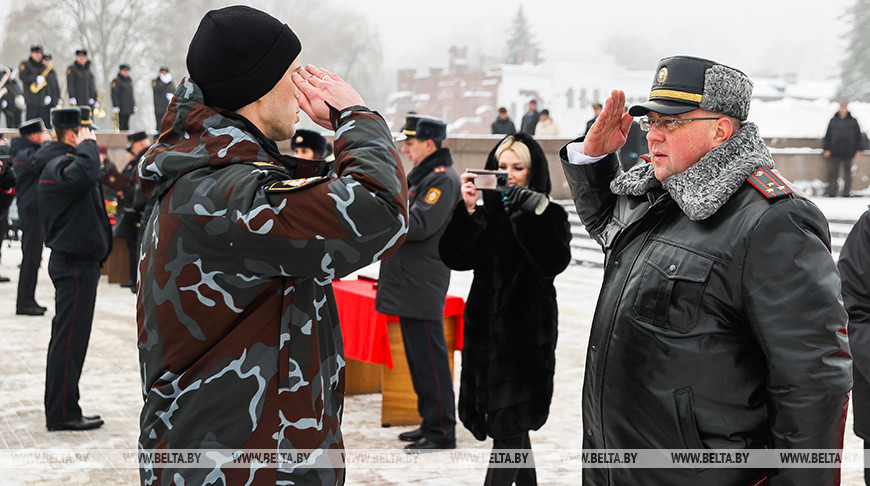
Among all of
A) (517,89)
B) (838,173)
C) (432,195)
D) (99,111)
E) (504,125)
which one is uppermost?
(432,195)

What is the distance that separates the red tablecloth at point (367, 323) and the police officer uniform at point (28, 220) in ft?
17.3

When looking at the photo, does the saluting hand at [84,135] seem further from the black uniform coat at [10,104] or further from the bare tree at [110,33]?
the bare tree at [110,33]

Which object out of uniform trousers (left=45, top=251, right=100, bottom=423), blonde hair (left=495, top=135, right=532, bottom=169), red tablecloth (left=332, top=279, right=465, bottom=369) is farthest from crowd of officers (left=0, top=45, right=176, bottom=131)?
blonde hair (left=495, top=135, right=532, bottom=169)

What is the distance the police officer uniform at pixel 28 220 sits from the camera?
10328 mm

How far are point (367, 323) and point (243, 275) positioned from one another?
13.7ft

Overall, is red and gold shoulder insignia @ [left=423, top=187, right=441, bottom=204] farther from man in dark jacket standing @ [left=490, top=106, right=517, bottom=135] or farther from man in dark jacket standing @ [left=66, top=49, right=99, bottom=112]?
man in dark jacket standing @ [left=66, top=49, right=99, bottom=112]

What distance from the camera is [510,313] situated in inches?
176

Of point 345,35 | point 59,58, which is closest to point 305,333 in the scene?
point 59,58

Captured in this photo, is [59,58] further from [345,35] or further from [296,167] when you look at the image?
[296,167]

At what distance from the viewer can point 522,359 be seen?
176 inches

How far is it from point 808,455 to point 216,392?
152cm

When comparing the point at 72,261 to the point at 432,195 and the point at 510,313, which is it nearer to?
the point at 432,195

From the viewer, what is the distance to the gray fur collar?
99.0 inches

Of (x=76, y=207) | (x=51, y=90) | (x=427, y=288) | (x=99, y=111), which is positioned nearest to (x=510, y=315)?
(x=427, y=288)
